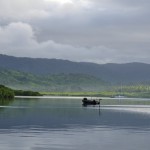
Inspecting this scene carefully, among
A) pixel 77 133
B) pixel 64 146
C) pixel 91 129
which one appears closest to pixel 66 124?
pixel 91 129

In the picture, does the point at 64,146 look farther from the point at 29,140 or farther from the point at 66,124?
the point at 66,124

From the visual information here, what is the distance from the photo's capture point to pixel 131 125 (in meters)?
108

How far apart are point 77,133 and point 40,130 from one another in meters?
7.95

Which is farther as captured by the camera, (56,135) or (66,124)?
(66,124)

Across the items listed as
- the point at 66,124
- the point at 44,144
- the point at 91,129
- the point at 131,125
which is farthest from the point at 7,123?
the point at 44,144

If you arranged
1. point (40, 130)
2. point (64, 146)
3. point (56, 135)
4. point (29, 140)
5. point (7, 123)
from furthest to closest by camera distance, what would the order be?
point (7, 123) < point (40, 130) < point (56, 135) < point (29, 140) < point (64, 146)

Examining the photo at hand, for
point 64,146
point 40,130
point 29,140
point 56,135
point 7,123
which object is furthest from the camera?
point 7,123

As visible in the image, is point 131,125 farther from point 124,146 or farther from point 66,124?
point 124,146

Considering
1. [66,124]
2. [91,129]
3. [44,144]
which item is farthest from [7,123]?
[44,144]

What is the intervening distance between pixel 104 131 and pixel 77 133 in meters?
6.83

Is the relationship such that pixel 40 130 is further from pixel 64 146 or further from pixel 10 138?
pixel 64 146

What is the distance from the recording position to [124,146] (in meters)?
70.9

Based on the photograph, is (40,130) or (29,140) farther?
(40,130)

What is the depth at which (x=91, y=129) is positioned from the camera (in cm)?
9675
